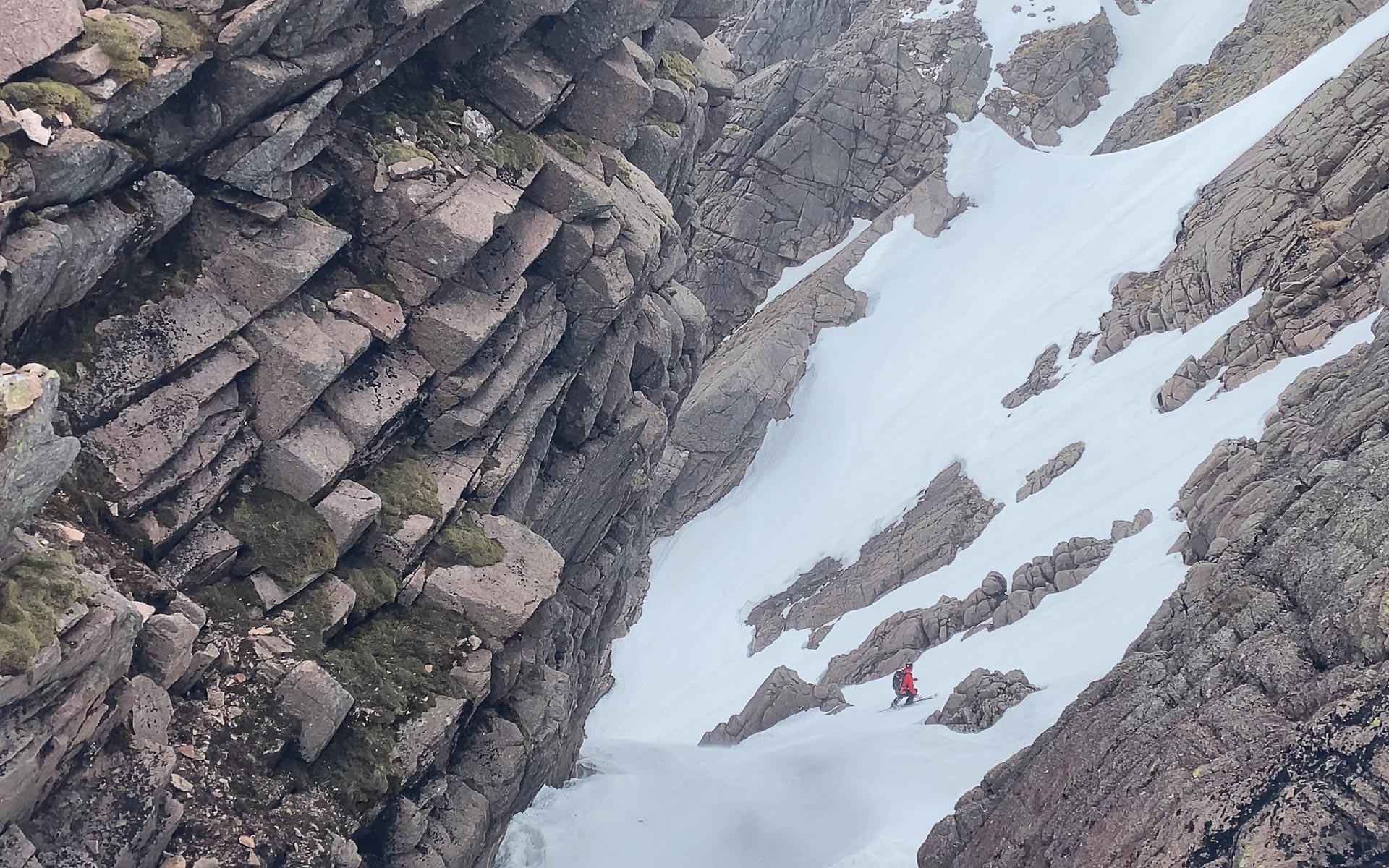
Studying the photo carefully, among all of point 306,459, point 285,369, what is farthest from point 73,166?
point 306,459

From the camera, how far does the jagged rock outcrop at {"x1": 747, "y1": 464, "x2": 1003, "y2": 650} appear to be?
144 ft

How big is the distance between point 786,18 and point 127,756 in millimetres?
82252

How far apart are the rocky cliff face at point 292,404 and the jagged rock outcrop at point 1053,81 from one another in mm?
53087

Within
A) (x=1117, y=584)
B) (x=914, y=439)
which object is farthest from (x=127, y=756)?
(x=914, y=439)

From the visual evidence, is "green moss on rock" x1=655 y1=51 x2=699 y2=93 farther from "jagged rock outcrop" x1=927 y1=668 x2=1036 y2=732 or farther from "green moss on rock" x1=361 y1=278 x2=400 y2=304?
"jagged rock outcrop" x1=927 y1=668 x2=1036 y2=732

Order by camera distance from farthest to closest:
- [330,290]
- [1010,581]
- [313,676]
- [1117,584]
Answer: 1. [1010,581]
2. [1117,584]
3. [330,290]
4. [313,676]

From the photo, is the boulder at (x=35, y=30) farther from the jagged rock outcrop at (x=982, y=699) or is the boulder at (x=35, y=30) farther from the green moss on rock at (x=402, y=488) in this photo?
the jagged rock outcrop at (x=982, y=699)

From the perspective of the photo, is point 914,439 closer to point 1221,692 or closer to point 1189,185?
point 1189,185

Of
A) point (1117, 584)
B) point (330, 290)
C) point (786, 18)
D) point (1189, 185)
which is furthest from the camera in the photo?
point (786, 18)

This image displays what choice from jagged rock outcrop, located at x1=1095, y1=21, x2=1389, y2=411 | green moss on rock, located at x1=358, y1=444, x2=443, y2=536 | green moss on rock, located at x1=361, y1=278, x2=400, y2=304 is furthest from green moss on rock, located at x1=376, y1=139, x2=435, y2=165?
jagged rock outcrop, located at x1=1095, y1=21, x2=1389, y2=411

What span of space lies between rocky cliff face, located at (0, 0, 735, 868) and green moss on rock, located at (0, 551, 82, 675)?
40 millimetres

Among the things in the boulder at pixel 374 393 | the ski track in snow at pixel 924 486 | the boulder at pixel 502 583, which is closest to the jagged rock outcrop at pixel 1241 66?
the ski track in snow at pixel 924 486

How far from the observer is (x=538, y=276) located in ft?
74.9

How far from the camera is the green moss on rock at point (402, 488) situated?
750 inches
